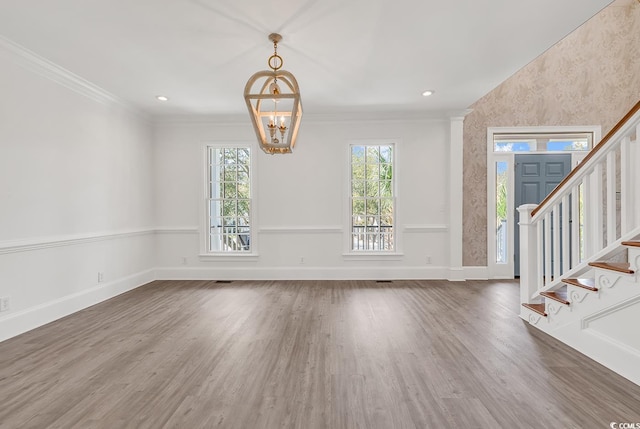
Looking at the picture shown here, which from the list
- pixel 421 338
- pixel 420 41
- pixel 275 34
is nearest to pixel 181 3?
pixel 275 34

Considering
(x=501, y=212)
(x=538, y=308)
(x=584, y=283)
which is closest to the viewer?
(x=584, y=283)

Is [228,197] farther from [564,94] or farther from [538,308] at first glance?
[564,94]

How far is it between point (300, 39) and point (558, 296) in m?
3.41

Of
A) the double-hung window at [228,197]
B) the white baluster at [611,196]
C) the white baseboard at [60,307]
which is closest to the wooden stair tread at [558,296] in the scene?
the white baluster at [611,196]

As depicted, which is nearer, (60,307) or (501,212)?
(60,307)

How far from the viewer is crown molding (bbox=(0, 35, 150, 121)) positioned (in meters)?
3.07

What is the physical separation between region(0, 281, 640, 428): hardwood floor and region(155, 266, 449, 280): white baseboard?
1.51m

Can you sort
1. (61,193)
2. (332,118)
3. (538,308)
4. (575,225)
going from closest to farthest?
1. (575,225)
2. (538,308)
3. (61,193)
4. (332,118)

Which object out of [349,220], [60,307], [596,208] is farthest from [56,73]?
[596,208]

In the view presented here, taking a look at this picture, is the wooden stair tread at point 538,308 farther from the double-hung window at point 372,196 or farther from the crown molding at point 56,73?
the crown molding at point 56,73

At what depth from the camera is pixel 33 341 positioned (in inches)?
115

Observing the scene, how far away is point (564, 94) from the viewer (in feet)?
17.6

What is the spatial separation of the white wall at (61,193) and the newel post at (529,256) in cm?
517

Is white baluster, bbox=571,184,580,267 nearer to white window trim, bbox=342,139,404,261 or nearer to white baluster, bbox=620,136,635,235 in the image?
white baluster, bbox=620,136,635,235
